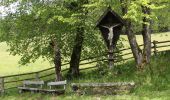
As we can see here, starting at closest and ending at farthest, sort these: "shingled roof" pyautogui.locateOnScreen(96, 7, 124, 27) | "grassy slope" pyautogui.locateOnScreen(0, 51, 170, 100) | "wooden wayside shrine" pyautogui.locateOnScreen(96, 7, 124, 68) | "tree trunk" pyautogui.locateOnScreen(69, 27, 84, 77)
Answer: "grassy slope" pyautogui.locateOnScreen(0, 51, 170, 100) < "shingled roof" pyautogui.locateOnScreen(96, 7, 124, 27) < "wooden wayside shrine" pyautogui.locateOnScreen(96, 7, 124, 68) < "tree trunk" pyautogui.locateOnScreen(69, 27, 84, 77)

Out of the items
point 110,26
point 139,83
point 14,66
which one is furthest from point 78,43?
point 14,66

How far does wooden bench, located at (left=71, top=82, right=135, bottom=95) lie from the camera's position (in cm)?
2167

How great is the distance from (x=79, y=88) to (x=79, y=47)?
7.19 metres

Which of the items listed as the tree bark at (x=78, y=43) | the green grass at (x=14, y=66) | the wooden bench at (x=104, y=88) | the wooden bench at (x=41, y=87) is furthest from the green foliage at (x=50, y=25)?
the green grass at (x=14, y=66)

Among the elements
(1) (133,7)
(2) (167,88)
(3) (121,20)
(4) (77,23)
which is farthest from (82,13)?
(2) (167,88)

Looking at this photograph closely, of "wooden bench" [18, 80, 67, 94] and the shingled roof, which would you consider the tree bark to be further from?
"wooden bench" [18, 80, 67, 94]

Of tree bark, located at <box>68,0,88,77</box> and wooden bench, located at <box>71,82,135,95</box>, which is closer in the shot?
wooden bench, located at <box>71,82,135,95</box>

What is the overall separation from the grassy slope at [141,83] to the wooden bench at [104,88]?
404 mm

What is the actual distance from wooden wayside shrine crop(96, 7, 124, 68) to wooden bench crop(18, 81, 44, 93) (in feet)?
16.1

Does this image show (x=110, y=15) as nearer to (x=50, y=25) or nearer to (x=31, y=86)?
(x=50, y=25)

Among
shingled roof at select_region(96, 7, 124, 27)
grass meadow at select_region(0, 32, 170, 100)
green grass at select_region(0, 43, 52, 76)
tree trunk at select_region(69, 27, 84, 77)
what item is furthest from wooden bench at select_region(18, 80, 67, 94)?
green grass at select_region(0, 43, 52, 76)

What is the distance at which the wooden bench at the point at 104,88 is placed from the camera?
21.7 m

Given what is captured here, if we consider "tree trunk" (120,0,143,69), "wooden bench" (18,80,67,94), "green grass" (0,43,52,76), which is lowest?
"wooden bench" (18,80,67,94)

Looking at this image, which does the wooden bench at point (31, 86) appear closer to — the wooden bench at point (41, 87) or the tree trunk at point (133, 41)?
the wooden bench at point (41, 87)
